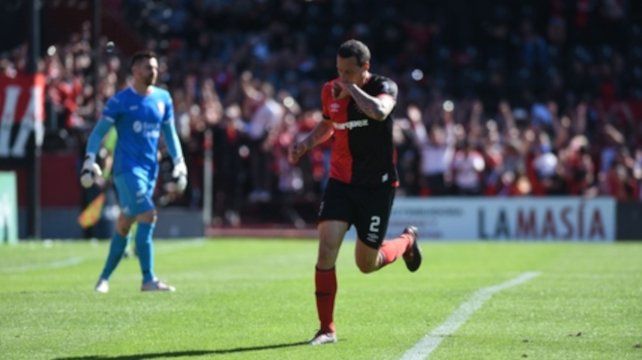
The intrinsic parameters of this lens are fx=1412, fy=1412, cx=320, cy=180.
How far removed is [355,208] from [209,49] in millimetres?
23808

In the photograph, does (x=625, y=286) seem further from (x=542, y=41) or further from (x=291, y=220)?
(x=542, y=41)

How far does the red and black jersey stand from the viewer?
1009cm

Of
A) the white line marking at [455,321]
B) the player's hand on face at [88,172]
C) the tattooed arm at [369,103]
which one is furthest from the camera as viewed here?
the player's hand on face at [88,172]

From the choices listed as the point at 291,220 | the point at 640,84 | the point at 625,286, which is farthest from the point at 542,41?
the point at 625,286

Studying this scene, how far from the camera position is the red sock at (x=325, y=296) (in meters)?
9.77

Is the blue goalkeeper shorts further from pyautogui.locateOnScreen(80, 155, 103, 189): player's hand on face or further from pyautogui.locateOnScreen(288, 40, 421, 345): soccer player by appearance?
pyautogui.locateOnScreen(288, 40, 421, 345): soccer player

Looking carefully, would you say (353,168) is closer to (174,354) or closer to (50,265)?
(174,354)

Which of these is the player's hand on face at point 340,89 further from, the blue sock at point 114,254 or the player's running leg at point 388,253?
the blue sock at point 114,254

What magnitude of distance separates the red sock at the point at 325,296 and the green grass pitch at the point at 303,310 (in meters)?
0.19

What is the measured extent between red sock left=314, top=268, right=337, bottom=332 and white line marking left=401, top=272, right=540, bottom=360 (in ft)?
2.12

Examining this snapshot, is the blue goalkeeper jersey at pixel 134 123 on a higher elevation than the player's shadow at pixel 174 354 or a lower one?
higher

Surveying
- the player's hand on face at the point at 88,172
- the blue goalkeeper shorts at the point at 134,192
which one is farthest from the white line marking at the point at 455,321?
the player's hand on face at the point at 88,172

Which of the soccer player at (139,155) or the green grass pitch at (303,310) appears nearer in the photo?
the green grass pitch at (303,310)

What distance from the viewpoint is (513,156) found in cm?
2738
